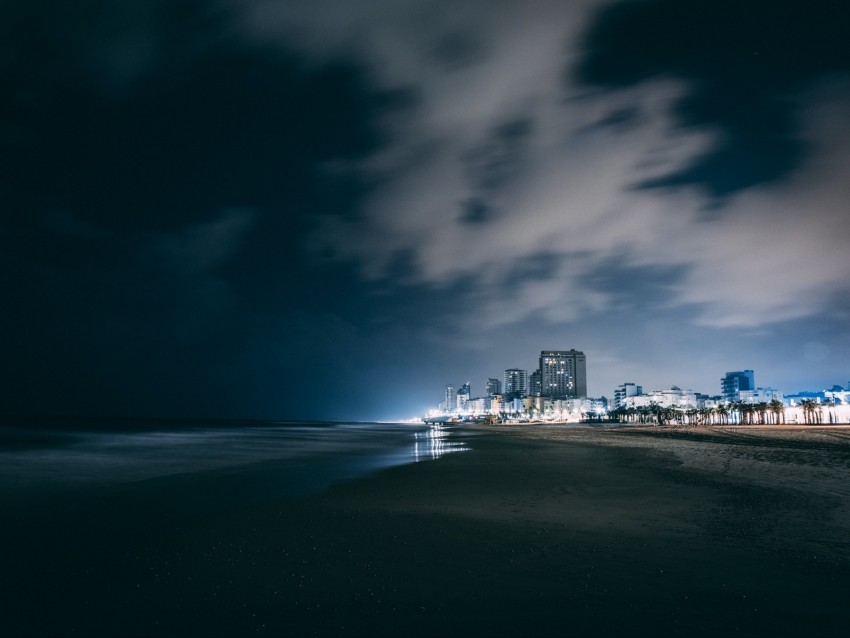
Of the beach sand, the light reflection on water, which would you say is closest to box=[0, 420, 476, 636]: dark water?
the beach sand

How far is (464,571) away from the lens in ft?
30.2

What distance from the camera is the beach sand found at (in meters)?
7.20

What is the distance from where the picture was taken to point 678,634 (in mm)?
6633

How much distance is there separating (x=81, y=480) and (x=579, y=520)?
2618 cm

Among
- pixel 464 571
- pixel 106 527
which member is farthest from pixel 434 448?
pixel 464 571

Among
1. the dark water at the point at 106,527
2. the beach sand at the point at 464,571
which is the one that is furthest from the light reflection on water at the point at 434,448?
the beach sand at the point at 464,571

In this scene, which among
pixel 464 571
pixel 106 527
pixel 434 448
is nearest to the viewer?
pixel 464 571

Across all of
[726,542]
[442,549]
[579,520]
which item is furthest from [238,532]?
[726,542]

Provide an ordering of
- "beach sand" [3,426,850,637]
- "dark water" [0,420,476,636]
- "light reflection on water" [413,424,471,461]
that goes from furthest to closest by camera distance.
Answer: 1. "light reflection on water" [413,424,471,461]
2. "dark water" [0,420,476,636]
3. "beach sand" [3,426,850,637]

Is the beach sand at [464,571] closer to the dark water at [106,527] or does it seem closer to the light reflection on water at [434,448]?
the dark water at [106,527]

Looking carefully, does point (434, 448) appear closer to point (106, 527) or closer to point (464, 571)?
point (106, 527)

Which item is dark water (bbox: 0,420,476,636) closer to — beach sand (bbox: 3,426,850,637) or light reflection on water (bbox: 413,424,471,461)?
beach sand (bbox: 3,426,850,637)

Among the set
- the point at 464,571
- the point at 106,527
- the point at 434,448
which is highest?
the point at 464,571

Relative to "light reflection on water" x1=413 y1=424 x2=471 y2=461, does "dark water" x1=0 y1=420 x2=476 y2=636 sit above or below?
above
